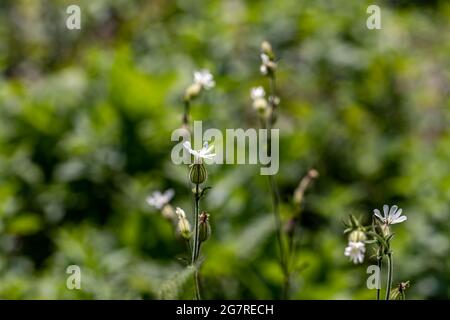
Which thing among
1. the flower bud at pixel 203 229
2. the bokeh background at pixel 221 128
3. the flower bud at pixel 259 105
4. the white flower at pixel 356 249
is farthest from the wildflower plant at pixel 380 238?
the flower bud at pixel 259 105

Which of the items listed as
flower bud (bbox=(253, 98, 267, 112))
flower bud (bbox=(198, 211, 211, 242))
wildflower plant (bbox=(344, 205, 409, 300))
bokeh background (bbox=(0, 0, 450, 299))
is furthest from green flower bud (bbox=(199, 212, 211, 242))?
flower bud (bbox=(253, 98, 267, 112))

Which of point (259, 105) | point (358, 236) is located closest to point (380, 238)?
point (358, 236)

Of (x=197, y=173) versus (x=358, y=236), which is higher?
(x=197, y=173)

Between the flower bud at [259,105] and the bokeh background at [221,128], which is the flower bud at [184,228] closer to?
the bokeh background at [221,128]

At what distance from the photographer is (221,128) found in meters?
3.60

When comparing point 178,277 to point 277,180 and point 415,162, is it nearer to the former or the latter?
point 277,180

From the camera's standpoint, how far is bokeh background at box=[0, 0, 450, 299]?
2.93 meters

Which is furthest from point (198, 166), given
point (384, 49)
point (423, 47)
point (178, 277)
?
point (423, 47)

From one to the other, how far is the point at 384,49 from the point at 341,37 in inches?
11.7

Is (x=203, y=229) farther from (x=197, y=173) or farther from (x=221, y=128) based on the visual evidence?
(x=221, y=128)

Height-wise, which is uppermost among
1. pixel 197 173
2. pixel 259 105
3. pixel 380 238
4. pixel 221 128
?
pixel 221 128

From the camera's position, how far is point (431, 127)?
14.4 ft

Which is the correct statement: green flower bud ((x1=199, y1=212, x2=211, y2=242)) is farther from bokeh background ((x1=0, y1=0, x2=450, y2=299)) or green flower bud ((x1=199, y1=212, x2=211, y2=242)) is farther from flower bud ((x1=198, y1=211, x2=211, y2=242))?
bokeh background ((x1=0, y1=0, x2=450, y2=299))
